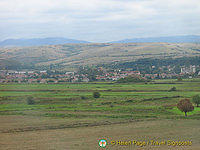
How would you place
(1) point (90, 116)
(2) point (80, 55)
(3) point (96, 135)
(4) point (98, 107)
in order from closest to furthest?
1. (3) point (96, 135)
2. (1) point (90, 116)
3. (4) point (98, 107)
4. (2) point (80, 55)

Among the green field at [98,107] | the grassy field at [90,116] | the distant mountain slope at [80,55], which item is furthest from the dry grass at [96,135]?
the distant mountain slope at [80,55]

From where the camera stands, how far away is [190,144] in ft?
53.7

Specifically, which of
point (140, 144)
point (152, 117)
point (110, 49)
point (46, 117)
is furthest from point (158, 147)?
point (110, 49)

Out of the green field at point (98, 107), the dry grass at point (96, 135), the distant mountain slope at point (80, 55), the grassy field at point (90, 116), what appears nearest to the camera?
the dry grass at point (96, 135)

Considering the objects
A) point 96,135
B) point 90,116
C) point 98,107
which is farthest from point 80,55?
point 96,135

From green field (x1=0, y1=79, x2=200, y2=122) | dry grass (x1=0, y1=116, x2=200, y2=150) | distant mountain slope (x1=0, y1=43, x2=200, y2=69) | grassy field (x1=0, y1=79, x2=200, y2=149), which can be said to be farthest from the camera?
distant mountain slope (x1=0, y1=43, x2=200, y2=69)

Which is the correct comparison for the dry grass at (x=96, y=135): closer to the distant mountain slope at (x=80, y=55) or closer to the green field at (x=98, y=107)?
the green field at (x=98, y=107)

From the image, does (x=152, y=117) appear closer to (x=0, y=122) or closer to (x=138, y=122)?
(x=138, y=122)

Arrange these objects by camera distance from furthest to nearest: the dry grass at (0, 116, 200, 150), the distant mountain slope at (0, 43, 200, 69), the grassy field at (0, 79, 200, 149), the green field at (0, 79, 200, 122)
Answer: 1. the distant mountain slope at (0, 43, 200, 69)
2. the green field at (0, 79, 200, 122)
3. the grassy field at (0, 79, 200, 149)
4. the dry grass at (0, 116, 200, 150)

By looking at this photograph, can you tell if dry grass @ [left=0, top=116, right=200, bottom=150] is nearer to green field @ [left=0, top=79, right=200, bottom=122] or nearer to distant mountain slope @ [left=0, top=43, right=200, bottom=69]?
green field @ [left=0, top=79, right=200, bottom=122]

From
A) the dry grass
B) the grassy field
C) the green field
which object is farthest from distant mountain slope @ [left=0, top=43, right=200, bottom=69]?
the dry grass

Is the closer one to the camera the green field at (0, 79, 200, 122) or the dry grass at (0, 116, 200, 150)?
the dry grass at (0, 116, 200, 150)

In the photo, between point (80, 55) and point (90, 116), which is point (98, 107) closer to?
point (90, 116)

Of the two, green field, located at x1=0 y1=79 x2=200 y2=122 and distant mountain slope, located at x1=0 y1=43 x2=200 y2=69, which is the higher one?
distant mountain slope, located at x1=0 y1=43 x2=200 y2=69
